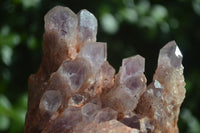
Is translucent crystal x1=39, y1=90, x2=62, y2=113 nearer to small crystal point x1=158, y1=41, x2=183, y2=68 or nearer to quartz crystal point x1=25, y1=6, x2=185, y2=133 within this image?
quartz crystal point x1=25, y1=6, x2=185, y2=133

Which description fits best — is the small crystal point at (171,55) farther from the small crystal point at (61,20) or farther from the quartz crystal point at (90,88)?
the small crystal point at (61,20)

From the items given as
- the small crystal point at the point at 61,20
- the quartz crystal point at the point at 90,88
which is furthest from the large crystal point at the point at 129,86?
the small crystal point at the point at 61,20

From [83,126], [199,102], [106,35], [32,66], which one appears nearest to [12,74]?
[32,66]

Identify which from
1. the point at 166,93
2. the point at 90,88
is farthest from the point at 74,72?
the point at 166,93

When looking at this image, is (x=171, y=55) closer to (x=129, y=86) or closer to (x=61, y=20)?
(x=129, y=86)

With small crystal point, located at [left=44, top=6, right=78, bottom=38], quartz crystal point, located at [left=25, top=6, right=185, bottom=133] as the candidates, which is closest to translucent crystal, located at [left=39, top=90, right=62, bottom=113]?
quartz crystal point, located at [left=25, top=6, right=185, bottom=133]

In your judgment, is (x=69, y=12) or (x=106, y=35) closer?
(x=69, y=12)

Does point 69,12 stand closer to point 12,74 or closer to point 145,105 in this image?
point 145,105
